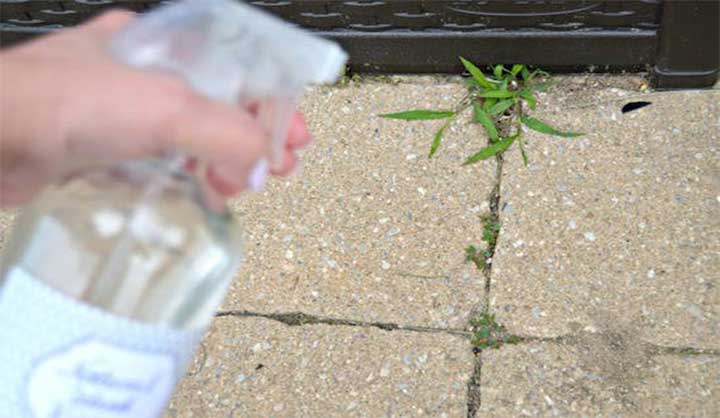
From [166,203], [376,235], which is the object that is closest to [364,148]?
[376,235]

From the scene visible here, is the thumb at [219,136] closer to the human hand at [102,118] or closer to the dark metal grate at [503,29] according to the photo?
the human hand at [102,118]

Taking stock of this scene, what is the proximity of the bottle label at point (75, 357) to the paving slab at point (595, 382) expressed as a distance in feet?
3.66

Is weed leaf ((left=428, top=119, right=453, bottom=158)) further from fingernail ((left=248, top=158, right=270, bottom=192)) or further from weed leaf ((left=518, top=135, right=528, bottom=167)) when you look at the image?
fingernail ((left=248, top=158, right=270, bottom=192))

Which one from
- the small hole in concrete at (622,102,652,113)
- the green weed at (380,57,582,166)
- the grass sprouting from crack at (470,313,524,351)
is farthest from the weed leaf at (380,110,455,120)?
the grass sprouting from crack at (470,313,524,351)

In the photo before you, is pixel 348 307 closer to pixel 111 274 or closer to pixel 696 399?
pixel 696 399

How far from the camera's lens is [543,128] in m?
2.67

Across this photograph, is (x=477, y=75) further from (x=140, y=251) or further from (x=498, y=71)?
(x=140, y=251)

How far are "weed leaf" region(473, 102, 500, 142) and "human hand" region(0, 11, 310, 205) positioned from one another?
1.44m

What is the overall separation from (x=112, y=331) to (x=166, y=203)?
0.66 feet

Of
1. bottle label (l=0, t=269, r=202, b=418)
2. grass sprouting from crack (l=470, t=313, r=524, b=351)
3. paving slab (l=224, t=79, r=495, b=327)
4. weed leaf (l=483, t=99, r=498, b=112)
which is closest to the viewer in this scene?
bottle label (l=0, t=269, r=202, b=418)

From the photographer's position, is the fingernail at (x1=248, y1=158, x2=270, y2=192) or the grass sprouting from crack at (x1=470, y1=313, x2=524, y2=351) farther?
the grass sprouting from crack at (x1=470, y1=313, x2=524, y2=351)

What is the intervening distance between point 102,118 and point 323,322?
131 cm

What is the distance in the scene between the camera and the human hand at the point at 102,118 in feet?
3.80

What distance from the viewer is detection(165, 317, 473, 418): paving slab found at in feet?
7.46
